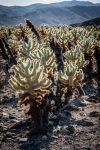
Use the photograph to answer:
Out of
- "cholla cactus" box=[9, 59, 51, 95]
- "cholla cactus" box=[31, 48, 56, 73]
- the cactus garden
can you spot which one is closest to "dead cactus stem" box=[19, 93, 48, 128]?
the cactus garden

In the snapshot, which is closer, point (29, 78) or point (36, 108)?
point (29, 78)

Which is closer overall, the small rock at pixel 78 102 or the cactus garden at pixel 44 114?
the cactus garden at pixel 44 114

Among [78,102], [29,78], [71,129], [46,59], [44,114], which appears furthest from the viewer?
[78,102]

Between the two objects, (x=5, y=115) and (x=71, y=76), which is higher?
(x=71, y=76)

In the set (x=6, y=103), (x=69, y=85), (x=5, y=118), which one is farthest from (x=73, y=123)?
(x=6, y=103)

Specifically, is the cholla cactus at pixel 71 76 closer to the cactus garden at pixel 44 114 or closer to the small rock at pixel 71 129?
the cactus garden at pixel 44 114

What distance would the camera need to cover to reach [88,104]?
30.6 feet

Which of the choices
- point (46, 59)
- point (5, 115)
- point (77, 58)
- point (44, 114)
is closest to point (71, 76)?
point (46, 59)

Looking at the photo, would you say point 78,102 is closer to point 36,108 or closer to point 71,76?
point 71,76

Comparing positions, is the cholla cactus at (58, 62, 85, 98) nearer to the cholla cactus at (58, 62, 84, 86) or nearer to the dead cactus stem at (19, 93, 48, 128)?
the cholla cactus at (58, 62, 84, 86)

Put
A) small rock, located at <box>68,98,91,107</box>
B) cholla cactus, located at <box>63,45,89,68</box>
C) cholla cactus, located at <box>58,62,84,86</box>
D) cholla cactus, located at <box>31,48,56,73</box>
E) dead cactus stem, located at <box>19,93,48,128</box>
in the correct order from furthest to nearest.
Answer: cholla cactus, located at <box>63,45,89,68</box> → small rock, located at <box>68,98,91,107</box> → cholla cactus, located at <box>31,48,56,73</box> → cholla cactus, located at <box>58,62,84,86</box> → dead cactus stem, located at <box>19,93,48,128</box>

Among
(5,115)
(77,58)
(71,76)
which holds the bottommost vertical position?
(5,115)

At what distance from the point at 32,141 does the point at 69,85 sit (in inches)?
92.9

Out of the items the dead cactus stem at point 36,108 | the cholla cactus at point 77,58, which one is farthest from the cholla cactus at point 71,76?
the cholla cactus at point 77,58
